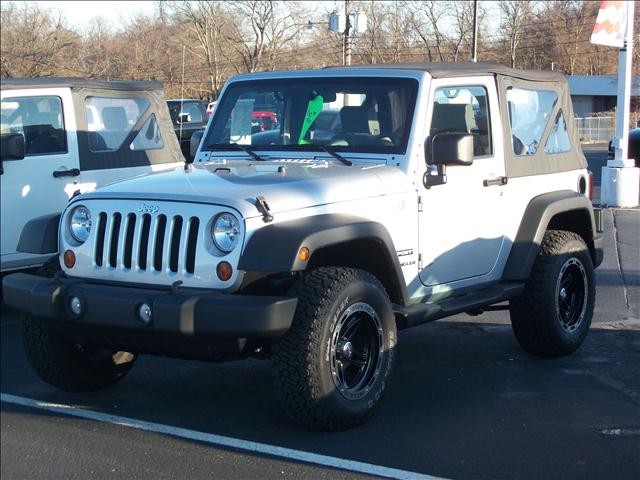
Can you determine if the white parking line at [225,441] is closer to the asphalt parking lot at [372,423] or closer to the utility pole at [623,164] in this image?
the asphalt parking lot at [372,423]

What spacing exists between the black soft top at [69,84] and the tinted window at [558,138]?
13.9ft

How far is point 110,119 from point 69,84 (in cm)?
58

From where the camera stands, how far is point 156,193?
4863 mm

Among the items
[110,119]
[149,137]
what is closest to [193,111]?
[149,137]

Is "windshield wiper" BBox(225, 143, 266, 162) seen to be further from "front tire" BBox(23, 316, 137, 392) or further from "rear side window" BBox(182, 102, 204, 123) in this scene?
"rear side window" BBox(182, 102, 204, 123)

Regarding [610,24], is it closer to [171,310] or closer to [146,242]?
[146,242]

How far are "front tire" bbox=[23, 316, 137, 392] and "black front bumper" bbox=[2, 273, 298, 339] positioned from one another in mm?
532

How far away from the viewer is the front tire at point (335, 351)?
15.3ft

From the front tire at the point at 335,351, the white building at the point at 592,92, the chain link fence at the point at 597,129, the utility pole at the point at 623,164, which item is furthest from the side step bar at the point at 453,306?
the white building at the point at 592,92

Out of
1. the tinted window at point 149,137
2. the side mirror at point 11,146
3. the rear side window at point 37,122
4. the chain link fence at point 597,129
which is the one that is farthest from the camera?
the chain link fence at point 597,129

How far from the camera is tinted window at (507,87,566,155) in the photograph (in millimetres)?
6520

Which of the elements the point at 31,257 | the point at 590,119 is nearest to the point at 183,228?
the point at 31,257

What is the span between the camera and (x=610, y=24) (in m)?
13.9

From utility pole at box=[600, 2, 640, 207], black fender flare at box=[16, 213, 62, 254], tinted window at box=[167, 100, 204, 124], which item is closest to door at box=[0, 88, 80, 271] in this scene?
black fender flare at box=[16, 213, 62, 254]
